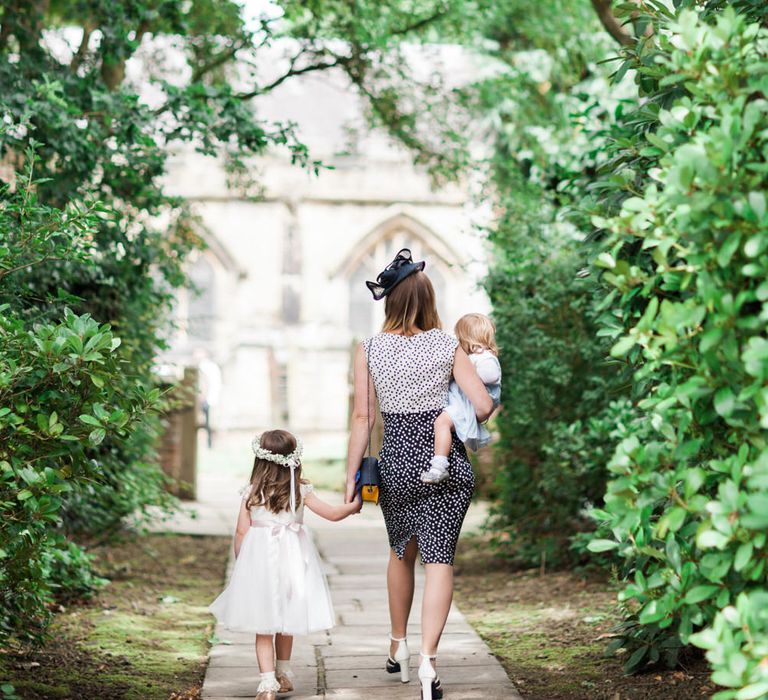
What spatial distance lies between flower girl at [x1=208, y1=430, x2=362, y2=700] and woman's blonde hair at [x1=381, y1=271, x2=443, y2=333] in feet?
2.28

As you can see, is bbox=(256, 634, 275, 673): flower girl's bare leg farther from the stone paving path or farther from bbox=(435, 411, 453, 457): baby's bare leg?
bbox=(435, 411, 453, 457): baby's bare leg

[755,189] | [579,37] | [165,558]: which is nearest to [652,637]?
[755,189]

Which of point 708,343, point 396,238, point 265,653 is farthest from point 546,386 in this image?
point 396,238

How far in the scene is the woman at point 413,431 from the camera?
461cm

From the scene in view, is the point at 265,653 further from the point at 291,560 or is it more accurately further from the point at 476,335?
the point at 476,335

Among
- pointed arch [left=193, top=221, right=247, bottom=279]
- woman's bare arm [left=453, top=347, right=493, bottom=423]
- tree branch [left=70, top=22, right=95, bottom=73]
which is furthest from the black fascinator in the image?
pointed arch [left=193, top=221, right=247, bottom=279]

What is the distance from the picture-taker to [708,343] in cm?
281

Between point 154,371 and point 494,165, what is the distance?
183 inches

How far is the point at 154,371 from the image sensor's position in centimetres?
843

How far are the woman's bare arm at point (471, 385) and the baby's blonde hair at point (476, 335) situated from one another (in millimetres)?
419

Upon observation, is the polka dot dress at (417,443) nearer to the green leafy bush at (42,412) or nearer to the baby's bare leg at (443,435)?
the baby's bare leg at (443,435)

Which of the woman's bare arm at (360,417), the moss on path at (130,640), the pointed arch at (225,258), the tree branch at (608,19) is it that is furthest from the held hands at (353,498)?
the pointed arch at (225,258)

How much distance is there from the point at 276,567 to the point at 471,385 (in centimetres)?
114

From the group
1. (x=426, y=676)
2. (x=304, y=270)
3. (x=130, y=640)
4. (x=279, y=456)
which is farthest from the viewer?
(x=304, y=270)
